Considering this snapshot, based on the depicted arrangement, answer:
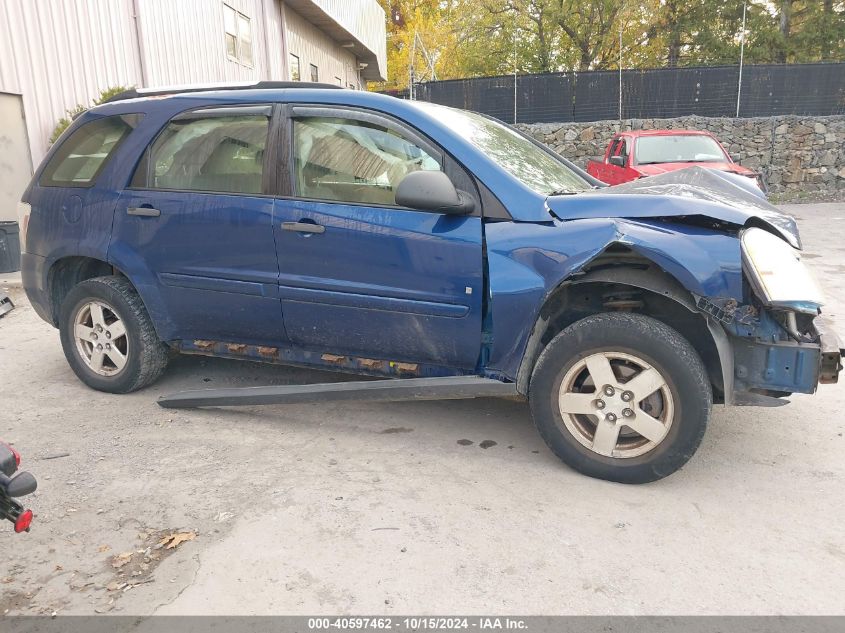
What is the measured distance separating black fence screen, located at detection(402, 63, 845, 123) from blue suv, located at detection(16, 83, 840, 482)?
1675 cm

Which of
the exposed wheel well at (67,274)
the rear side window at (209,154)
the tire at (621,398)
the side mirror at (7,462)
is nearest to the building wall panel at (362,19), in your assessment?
the exposed wheel well at (67,274)

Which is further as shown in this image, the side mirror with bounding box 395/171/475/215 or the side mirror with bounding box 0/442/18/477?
the side mirror with bounding box 395/171/475/215

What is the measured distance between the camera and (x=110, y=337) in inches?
172

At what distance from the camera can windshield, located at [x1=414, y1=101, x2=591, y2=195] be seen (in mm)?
3574

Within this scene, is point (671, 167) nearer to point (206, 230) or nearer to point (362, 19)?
point (206, 230)

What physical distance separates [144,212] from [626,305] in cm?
290

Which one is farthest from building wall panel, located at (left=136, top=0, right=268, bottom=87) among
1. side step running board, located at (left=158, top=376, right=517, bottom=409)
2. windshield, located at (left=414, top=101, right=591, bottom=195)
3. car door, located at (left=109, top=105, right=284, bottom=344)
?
windshield, located at (left=414, top=101, right=591, bottom=195)

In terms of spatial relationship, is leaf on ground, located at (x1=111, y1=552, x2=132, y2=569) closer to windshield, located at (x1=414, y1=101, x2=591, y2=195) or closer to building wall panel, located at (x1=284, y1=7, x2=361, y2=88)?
windshield, located at (x1=414, y1=101, x2=591, y2=195)

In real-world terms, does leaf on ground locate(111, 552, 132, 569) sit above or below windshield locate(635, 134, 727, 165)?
below

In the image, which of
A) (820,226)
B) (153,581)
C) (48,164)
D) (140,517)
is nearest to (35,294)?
(48,164)

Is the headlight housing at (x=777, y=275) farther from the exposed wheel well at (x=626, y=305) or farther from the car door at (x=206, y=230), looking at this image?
the car door at (x=206, y=230)

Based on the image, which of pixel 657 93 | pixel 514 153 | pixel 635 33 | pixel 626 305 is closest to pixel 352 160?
pixel 514 153

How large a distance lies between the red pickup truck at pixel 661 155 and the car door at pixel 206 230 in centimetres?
800

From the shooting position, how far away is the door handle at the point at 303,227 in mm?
3593
